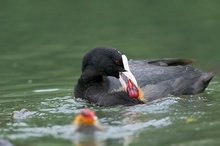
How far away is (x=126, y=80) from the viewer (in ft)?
36.0

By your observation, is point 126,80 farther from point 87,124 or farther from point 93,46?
point 93,46

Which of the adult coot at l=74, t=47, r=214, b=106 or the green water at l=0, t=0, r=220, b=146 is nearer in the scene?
Answer: the green water at l=0, t=0, r=220, b=146

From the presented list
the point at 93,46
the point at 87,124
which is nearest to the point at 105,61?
the point at 87,124

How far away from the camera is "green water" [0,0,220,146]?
337 inches

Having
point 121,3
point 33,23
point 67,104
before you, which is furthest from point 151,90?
point 121,3

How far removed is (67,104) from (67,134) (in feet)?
7.31

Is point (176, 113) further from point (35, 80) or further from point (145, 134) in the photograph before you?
point (35, 80)

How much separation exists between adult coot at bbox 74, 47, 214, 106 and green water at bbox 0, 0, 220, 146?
22 centimetres

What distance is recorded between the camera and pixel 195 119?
916cm

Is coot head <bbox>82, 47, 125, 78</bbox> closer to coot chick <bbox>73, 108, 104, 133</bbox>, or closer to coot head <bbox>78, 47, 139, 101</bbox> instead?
coot head <bbox>78, 47, 139, 101</bbox>

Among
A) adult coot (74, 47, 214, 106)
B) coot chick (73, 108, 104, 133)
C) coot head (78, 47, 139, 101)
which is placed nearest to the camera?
coot chick (73, 108, 104, 133)

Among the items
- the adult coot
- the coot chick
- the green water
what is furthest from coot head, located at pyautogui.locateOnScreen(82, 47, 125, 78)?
the coot chick

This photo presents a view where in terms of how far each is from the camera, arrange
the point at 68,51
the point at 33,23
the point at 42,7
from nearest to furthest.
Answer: the point at 68,51 < the point at 33,23 < the point at 42,7

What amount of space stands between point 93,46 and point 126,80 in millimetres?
5229
